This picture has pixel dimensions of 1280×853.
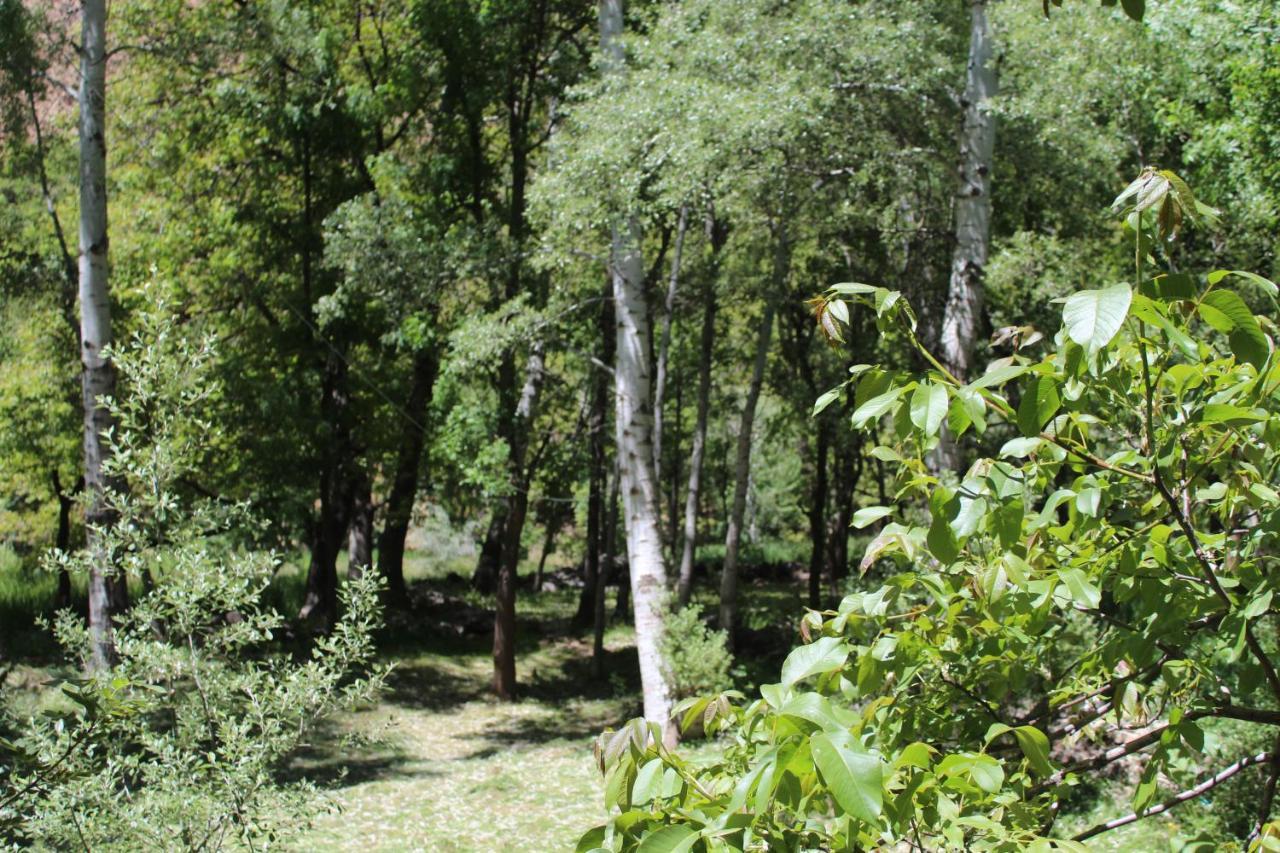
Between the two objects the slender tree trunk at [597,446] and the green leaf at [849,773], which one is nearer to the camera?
the green leaf at [849,773]

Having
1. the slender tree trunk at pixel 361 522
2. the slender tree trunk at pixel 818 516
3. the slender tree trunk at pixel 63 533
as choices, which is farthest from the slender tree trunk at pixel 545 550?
the slender tree trunk at pixel 63 533

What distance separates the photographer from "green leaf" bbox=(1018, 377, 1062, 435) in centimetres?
162

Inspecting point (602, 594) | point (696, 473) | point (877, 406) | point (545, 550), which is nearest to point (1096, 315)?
point (877, 406)

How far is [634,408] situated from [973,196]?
12.6ft

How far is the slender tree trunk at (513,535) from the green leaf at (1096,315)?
11716mm

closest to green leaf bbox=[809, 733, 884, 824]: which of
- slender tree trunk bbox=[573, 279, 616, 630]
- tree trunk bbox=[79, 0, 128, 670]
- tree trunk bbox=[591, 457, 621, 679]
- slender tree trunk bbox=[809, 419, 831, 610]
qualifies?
tree trunk bbox=[79, 0, 128, 670]

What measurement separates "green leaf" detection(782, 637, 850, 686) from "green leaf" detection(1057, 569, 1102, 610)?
0.38m

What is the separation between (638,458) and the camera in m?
10.9

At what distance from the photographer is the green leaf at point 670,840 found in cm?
142

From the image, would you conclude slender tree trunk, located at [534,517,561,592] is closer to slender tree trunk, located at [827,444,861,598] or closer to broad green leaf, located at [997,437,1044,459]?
slender tree trunk, located at [827,444,861,598]

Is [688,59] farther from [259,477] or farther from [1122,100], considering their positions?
[259,477]

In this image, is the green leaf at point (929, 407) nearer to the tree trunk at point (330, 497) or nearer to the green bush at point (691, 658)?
the green bush at point (691, 658)

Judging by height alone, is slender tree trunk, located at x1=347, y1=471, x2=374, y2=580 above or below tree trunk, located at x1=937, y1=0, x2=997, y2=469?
below

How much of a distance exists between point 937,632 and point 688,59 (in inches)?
369
